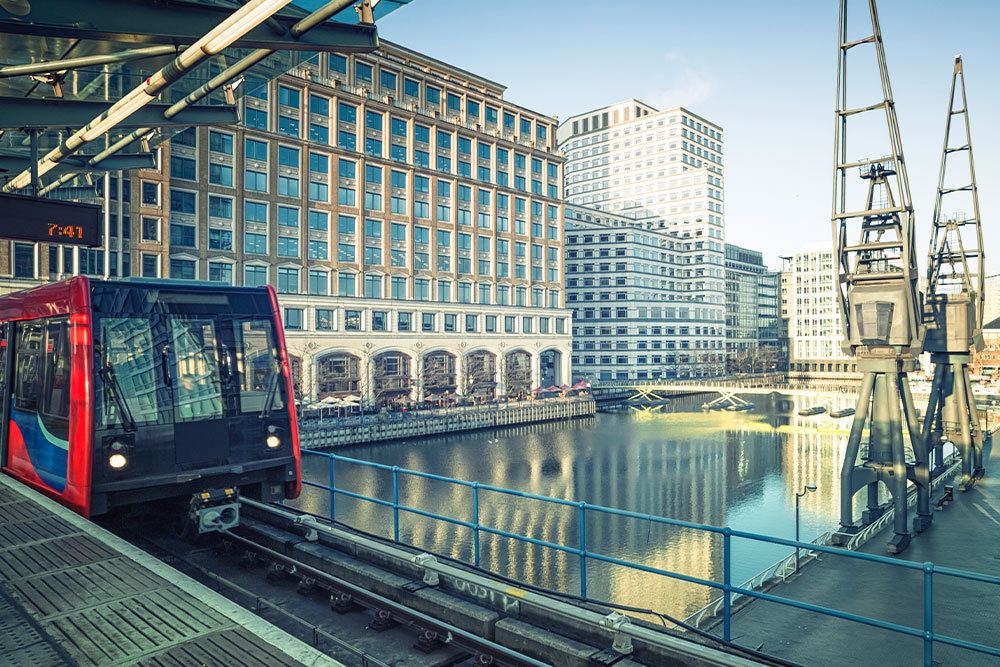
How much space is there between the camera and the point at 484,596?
7367 millimetres

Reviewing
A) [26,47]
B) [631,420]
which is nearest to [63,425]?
[26,47]

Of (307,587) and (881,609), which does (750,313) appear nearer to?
(881,609)

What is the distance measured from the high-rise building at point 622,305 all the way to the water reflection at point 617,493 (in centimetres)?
3681

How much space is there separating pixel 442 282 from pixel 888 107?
43834 mm

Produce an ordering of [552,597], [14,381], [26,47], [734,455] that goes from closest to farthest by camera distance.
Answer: [552,597] → [26,47] → [14,381] → [734,455]

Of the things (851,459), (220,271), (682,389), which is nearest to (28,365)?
(851,459)

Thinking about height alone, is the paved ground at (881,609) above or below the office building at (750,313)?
below

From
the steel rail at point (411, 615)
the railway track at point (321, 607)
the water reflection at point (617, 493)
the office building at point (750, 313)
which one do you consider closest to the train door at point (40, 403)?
the railway track at point (321, 607)

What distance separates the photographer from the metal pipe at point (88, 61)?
26.5ft

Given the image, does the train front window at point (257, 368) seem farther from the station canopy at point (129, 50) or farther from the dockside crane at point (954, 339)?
the dockside crane at point (954, 339)

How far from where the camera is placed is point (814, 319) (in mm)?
128875

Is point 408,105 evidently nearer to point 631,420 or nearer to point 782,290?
point 631,420

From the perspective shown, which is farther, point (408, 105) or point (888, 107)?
point (408, 105)

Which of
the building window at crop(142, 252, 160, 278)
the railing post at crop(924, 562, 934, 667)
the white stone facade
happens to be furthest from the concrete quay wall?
the railing post at crop(924, 562, 934, 667)
